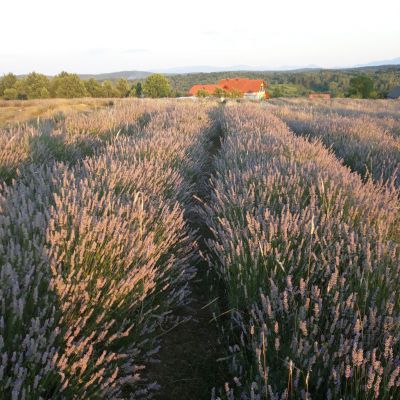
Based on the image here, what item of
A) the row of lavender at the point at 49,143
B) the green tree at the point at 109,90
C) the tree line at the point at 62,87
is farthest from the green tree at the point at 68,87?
the row of lavender at the point at 49,143

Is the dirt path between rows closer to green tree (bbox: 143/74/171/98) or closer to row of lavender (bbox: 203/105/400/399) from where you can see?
row of lavender (bbox: 203/105/400/399)

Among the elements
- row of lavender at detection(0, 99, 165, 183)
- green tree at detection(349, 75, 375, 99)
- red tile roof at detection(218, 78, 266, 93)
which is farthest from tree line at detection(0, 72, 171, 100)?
row of lavender at detection(0, 99, 165, 183)

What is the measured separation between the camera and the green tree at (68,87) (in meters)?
46.7

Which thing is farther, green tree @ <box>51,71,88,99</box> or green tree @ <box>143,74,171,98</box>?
green tree @ <box>143,74,171,98</box>

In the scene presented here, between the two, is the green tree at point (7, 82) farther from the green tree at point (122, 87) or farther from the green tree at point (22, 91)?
the green tree at point (122, 87)

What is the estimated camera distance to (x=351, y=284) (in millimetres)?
1712

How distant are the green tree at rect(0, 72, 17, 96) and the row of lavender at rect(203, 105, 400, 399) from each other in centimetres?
5933

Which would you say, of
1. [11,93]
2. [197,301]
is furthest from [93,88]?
[197,301]

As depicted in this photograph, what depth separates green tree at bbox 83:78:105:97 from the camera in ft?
171

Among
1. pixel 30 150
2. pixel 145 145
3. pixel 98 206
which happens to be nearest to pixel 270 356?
pixel 98 206

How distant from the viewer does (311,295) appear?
1.75 meters

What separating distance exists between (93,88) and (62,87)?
6452 millimetres

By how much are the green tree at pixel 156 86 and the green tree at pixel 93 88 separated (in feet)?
22.4

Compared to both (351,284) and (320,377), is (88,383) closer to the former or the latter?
(320,377)
